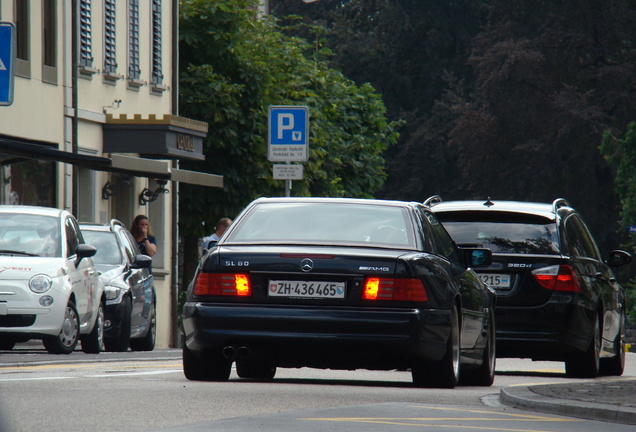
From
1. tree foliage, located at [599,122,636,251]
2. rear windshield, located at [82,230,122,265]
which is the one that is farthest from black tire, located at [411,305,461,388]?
tree foliage, located at [599,122,636,251]

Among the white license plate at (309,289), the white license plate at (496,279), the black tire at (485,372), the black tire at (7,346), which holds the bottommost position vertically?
the black tire at (7,346)

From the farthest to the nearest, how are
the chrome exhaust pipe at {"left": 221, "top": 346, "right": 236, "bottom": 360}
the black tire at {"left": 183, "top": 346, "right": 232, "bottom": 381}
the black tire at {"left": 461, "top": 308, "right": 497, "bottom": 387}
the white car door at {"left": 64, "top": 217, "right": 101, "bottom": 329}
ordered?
the white car door at {"left": 64, "top": 217, "right": 101, "bottom": 329}, the black tire at {"left": 461, "top": 308, "right": 497, "bottom": 387}, the black tire at {"left": 183, "top": 346, "right": 232, "bottom": 381}, the chrome exhaust pipe at {"left": 221, "top": 346, "right": 236, "bottom": 360}

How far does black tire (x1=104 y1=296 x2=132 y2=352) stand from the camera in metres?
21.1

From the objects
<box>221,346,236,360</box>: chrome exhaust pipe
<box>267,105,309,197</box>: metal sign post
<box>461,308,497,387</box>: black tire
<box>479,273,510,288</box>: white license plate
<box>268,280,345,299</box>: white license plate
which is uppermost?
<box>267,105,309,197</box>: metal sign post

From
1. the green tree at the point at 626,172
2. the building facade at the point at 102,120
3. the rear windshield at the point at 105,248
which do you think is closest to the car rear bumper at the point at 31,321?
the rear windshield at the point at 105,248

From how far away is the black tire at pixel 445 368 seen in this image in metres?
11.9

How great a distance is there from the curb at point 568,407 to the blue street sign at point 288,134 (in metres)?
13.8

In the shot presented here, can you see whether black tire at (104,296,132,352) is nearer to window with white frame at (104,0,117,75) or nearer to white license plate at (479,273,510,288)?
white license plate at (479,273,510,288)

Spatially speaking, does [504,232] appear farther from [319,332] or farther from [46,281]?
[46,281]

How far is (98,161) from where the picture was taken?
26500 millimetres

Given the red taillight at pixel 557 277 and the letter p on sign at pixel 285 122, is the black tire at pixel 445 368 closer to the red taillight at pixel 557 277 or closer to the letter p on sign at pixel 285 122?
the red taillight at pixel 557 277

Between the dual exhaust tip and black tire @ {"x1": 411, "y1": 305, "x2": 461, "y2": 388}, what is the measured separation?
116cm

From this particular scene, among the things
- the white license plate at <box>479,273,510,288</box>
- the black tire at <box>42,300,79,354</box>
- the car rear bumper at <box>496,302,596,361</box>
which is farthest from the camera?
the black tire at <box>42,300,79,354</box>

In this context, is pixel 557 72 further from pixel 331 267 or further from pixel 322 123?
pixel 331 267
